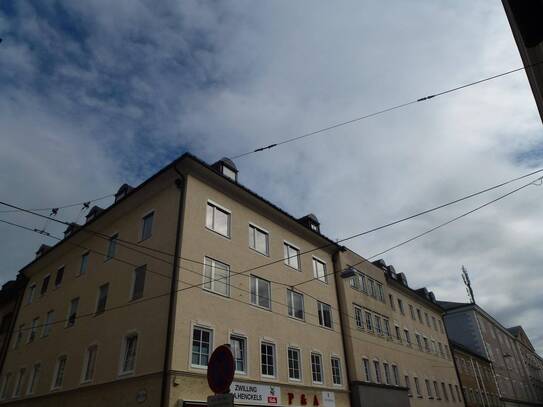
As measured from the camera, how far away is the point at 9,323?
27.2m

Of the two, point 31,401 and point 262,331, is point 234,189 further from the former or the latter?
point 31,401

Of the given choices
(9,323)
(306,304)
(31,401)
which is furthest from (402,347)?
(9,323)

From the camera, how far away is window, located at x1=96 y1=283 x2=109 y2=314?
18641 millimetres

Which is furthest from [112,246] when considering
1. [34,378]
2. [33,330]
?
[33,330]

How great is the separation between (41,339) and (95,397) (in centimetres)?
834

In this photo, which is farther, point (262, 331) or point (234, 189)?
point (234, 189)

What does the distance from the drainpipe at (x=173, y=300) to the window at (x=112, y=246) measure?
509 centimetres

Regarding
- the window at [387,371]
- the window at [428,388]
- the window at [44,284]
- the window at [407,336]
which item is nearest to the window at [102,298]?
the window at [44,284]

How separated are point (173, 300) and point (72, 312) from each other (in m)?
9.21

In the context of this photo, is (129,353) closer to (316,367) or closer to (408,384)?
(316,367)

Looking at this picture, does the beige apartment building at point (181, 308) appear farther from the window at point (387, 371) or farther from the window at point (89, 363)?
the window at point (387, 371)

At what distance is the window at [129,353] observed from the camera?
606 inches

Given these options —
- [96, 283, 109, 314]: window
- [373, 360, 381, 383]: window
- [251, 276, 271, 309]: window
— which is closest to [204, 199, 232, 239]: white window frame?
[251, 276, 271, 309]: window

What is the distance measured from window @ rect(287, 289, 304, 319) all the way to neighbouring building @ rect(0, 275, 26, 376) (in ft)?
60.3
